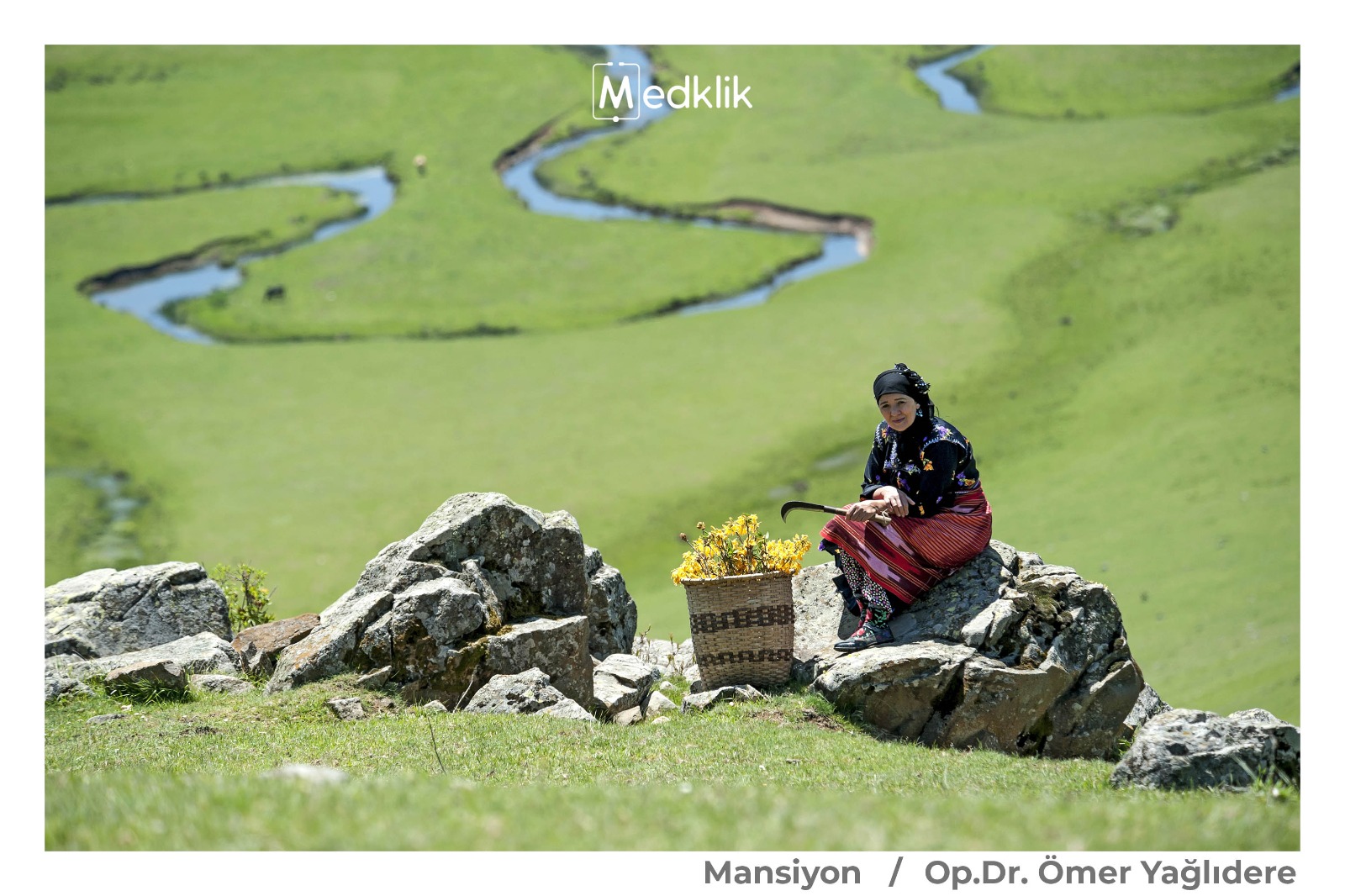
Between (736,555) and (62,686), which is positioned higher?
(736,555)

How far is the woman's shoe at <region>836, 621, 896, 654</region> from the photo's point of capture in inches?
491

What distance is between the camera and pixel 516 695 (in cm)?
1222

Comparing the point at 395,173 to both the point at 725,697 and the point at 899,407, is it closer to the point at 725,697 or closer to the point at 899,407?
the point at 725,697

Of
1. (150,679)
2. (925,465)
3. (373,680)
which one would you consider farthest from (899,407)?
(150,679)

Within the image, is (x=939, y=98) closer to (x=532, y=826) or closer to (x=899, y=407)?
(x=899, y=407)

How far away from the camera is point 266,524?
35.0 meters

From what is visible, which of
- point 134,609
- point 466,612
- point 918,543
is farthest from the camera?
point 134,609

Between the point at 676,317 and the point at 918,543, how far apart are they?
33715mm

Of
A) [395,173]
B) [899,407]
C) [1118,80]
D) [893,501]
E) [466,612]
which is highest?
[1118,80]

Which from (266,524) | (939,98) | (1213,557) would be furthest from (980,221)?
(266,524)

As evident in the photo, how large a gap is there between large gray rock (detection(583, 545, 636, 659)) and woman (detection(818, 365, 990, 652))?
13.5 ft

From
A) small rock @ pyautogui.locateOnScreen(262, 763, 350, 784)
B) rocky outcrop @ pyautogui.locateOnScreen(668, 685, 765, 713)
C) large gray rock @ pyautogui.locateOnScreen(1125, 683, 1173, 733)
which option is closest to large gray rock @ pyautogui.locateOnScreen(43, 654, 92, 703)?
rocky outcrop @ pyautogui.locateOnScreen(668, 685, 765, 713)

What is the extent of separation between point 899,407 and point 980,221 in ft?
129

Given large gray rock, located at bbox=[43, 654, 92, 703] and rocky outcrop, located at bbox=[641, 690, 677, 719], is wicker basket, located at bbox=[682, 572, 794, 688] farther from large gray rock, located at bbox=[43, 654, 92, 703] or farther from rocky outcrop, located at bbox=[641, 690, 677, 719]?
large gray rock, located at bbox=[43, 654, 92, 703]
